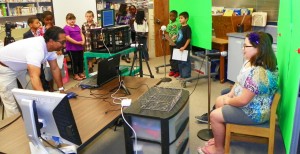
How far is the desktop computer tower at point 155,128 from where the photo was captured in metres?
1.86

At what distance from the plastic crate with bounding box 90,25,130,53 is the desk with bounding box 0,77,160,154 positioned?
3.79ft

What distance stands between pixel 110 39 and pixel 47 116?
88.9 inches

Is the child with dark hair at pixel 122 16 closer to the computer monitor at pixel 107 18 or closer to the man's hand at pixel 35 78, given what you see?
the computer monitor at pixel 107 18

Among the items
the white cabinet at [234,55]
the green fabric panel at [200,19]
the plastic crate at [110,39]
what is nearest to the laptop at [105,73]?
the plastic crate at [110,39]

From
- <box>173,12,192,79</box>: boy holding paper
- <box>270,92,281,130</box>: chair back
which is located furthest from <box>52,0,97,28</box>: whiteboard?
<box>270,92,281,130</box>: chair back

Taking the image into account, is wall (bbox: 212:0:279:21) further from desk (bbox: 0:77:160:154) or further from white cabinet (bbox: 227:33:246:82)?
desk (bbox: 0:77:160:154)

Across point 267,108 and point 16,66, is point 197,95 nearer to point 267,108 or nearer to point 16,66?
point 267,108

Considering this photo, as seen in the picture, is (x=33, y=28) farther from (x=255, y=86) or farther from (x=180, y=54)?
(x=255, y=86)

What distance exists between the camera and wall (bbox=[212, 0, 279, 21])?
4.29 m

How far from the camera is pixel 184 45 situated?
15.4 feet

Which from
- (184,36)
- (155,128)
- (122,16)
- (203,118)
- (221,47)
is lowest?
(203,118)

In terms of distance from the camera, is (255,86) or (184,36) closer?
(255,86)

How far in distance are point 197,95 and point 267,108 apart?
203cm

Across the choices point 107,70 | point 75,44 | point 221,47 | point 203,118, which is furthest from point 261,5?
point 75,44
